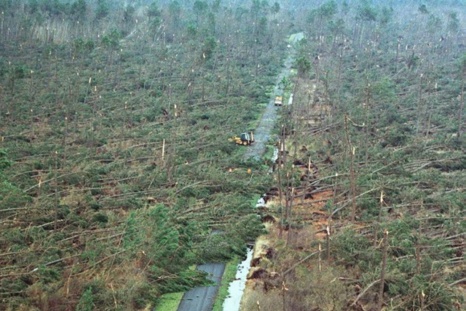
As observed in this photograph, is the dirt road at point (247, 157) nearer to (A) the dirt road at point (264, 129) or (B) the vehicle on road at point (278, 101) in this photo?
(A) the dirt road at point (264, 129)

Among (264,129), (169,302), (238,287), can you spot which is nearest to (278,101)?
(264,129)

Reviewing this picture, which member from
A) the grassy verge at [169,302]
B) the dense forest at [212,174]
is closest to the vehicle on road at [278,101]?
the dense forest at [212,174]

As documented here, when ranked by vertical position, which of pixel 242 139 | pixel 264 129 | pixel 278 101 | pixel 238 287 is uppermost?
pixel 278 101

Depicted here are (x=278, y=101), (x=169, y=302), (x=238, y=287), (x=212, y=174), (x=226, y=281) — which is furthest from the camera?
(x=278, y=101)

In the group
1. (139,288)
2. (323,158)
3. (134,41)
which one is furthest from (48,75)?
(139,288)

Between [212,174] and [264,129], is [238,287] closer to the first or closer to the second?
[212,174]

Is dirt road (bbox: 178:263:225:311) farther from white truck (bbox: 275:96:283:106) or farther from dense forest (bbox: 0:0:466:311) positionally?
white truck (bbox: 275:96:283:106)

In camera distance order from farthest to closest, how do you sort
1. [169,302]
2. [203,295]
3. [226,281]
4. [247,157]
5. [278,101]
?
[278,101], [247,157], [226,281], [203,295], [169,302]

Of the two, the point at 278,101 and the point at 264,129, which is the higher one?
the point at 278,101
